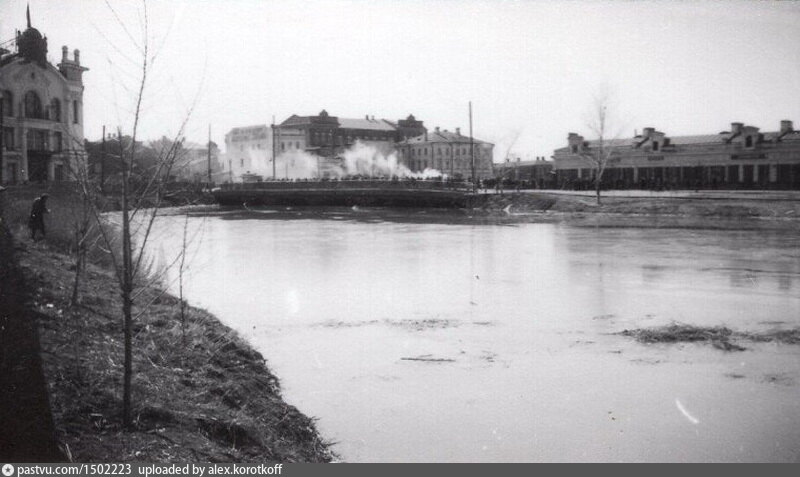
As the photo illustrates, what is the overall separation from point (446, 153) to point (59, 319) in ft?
295

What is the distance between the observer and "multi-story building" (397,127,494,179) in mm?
94375

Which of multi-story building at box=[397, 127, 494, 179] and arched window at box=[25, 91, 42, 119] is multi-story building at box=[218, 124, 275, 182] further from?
arched window at box=[25, 91, 42, 119]

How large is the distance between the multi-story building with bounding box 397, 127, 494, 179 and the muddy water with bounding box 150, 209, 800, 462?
7152 centimetres

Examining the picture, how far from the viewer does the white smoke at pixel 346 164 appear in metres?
90.8

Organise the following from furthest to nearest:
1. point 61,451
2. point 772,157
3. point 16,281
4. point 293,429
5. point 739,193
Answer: point 772,157 < point 739,193 < point 16,281 < point 293,429 < point 61,451

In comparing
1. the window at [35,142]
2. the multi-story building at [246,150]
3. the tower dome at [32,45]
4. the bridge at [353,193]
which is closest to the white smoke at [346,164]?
the multi-story building at [246,150]

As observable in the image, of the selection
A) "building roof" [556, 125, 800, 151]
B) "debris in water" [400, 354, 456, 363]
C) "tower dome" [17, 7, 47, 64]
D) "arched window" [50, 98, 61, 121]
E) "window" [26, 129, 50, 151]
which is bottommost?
"debris in water" [400, 354, 456, 363]

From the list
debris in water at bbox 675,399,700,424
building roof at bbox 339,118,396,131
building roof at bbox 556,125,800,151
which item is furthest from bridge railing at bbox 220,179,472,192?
debris in water at bbox 675,399,700,424

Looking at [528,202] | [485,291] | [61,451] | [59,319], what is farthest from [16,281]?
[528,202]

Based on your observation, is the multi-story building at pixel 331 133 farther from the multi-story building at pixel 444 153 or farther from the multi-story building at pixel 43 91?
the multi-story building at pixel 43 91

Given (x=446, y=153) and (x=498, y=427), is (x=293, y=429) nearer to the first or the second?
(x=498, y=427)

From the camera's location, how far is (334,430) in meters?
7.63

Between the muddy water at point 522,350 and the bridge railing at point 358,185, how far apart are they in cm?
3113

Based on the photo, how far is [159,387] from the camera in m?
7.07
